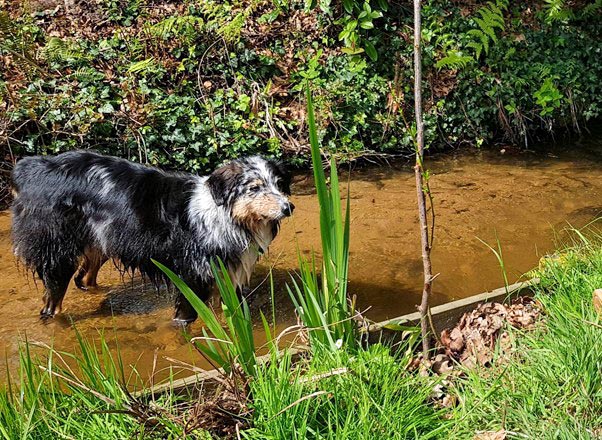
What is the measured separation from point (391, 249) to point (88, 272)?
8.30 ft

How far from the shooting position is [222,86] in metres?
7.43

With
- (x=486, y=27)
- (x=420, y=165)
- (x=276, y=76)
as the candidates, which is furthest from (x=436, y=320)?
(x=486, y=27)

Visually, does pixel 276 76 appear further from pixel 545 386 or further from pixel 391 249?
pixel 545 386

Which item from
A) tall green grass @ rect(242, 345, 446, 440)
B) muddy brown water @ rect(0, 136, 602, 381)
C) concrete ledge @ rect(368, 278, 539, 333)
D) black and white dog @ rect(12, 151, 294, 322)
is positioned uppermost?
black and white dog @ rect(12, 151, 294, 322)

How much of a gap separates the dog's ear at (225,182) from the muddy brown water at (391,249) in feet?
2.57

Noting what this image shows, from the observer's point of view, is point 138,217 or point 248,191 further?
point 138,217

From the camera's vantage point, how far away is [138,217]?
427 cm

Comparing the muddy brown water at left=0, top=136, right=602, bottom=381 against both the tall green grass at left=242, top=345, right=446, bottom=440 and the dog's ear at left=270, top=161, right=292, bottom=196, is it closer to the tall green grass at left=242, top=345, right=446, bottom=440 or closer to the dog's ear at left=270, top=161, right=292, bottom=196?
the dog's ear at left=270, top=161, right=292, bottom=196

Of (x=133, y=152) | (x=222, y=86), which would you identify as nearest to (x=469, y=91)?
(x=222, y=86)

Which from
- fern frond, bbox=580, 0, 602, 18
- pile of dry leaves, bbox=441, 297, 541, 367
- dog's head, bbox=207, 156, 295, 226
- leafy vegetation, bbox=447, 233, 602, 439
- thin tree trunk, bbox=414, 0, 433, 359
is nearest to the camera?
leafy vegetation, bbox=447, 233, 602, 439

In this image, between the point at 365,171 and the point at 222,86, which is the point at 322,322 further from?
the point at 222,86

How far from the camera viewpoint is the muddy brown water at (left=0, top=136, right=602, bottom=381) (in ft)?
14.6

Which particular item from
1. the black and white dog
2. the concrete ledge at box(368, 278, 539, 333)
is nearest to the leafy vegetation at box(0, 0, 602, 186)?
the black and white dog

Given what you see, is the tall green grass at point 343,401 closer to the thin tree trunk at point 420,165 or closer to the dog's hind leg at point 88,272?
the thin tree trunk at point 420,165
